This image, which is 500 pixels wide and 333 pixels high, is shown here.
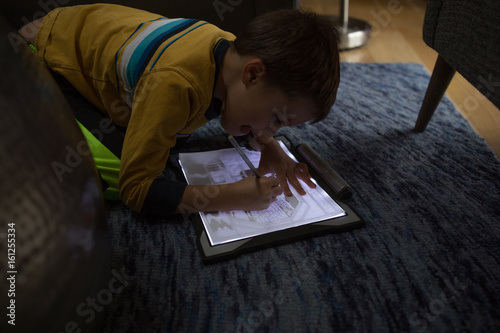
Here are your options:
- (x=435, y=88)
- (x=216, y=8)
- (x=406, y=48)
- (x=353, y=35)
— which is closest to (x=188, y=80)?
(x=216, y=8)

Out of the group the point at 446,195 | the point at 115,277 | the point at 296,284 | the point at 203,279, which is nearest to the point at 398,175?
the point at 446,195

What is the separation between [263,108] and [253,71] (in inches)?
2.5

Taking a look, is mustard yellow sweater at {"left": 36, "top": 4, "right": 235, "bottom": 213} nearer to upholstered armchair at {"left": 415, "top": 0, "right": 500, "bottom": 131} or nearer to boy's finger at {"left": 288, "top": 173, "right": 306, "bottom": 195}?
boy's finger at {"left": 288, "top": 173, "right": 306, "bottom": 195}

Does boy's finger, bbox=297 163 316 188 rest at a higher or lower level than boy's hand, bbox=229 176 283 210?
lower

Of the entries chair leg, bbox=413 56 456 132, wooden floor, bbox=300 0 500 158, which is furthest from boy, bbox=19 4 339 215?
chair leg, bbox=413 56 456 132

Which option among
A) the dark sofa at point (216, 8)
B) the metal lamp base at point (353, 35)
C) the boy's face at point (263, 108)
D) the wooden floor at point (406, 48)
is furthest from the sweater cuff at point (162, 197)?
the metal lamp base at point (353, 35)

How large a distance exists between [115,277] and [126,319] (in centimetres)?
8

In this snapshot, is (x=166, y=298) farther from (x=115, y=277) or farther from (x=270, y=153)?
(x=270, y=153)

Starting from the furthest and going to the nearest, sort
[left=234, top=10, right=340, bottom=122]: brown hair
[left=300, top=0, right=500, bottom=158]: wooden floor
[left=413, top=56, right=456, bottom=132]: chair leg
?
1. [left=300, top=0, right=500, bottom=158]: wooden floor
2. [left=413, top=56, right=456, bottom=132]: chair leg
3. [left=234, top=10, right=340, bottom=122]: brown hair

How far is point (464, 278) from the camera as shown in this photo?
556 mm

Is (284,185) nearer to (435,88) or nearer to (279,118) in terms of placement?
(279,118)

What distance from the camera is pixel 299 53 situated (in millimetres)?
571

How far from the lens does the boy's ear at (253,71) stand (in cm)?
58

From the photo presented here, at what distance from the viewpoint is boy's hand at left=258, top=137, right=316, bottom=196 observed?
716mm
